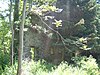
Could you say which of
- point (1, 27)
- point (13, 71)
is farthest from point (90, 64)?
point (1, 27)

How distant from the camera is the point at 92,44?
43.2 feet

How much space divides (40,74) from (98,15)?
7854mm

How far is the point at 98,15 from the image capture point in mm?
14312

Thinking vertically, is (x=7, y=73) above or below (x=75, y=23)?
below

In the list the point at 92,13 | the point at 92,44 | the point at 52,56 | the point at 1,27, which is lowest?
the point at 52,56

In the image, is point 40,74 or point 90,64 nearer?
point 40,74

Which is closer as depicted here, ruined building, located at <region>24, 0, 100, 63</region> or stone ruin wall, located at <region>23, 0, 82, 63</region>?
ruined building, located at <region>24, 0, 100, 63</region>

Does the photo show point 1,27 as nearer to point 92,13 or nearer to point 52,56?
point 52,56

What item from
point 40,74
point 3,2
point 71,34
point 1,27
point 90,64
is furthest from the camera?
point 71,34

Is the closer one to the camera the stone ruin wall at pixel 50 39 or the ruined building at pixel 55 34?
the ruined building at pixel 55 34

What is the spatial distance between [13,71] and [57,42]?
17.3 feet

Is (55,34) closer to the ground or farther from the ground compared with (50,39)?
farther from the ground

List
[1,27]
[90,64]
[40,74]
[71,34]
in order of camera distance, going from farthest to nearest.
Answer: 1. [71,34]
2. [1,27]
3. [90,64]
4. [40,74]

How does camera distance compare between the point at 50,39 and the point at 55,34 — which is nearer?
the point at 55,34
